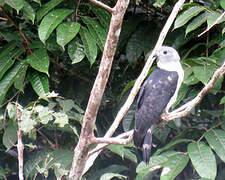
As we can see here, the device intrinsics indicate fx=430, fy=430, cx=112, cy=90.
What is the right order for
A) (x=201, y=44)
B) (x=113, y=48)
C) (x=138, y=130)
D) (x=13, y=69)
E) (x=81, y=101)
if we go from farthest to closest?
1. (x=81, y=101)
2. (x=201, y=44)
3. (x=13, y=69)
4. (x=138, y=130)
5. (x=113, y=48)

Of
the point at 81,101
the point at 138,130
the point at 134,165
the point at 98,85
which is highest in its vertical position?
the point at 98,85

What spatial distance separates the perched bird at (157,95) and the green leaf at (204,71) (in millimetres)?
296

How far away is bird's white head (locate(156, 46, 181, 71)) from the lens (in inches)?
139

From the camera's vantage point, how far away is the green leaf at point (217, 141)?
2.95 meters

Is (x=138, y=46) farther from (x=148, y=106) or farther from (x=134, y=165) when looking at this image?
(x=134, y=165)

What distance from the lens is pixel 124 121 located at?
354 centimetres

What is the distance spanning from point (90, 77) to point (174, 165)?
1.34 metres

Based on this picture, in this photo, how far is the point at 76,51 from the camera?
3088mm

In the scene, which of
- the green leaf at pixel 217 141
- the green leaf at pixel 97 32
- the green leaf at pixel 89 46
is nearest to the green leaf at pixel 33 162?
the green leaf at pixel 89 46

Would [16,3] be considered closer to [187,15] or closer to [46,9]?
[46,9]

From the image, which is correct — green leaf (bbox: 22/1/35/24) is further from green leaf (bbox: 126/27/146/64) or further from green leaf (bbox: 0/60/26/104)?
green leaf (bbox: 126/27/146/64)

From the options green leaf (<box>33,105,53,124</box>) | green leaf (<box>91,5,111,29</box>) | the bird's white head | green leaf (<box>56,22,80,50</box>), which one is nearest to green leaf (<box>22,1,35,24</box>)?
green leaf (<box>56,22,80,50</box>)

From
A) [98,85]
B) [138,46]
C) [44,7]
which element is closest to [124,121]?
[138,46]

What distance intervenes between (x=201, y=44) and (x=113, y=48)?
144 centimetres
